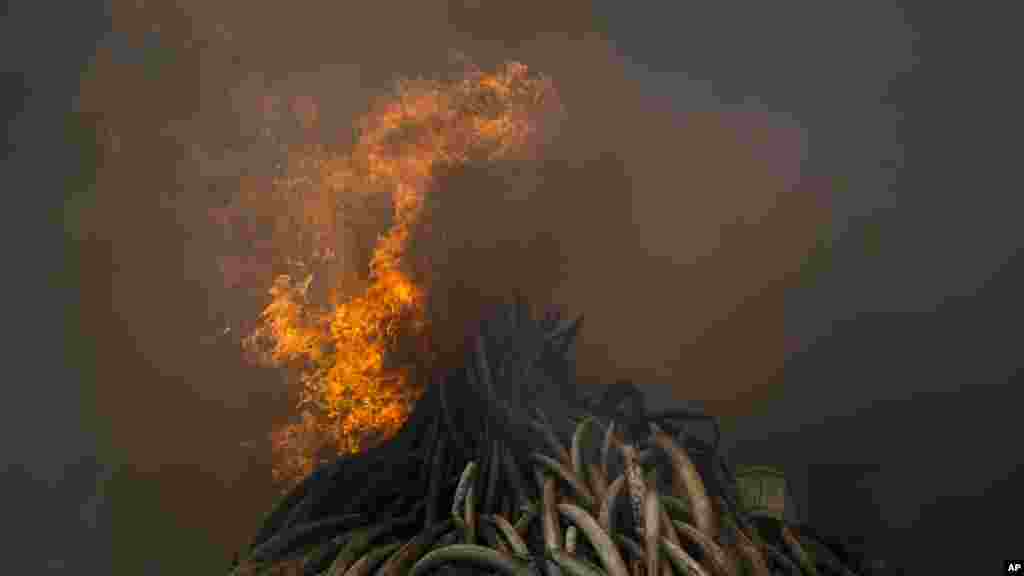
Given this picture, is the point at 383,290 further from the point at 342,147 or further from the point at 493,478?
the point at 493,478

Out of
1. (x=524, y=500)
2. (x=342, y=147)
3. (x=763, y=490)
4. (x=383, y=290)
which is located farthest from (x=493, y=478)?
(x=342, y=147)

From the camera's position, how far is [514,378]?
3.65m

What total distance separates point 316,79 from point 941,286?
4714 mm

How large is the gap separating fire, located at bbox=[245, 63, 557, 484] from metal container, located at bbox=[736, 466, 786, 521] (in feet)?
6.55

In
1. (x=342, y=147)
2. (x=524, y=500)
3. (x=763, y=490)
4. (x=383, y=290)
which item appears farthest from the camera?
(x=342, y=147)

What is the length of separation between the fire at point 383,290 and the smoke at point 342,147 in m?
0.21

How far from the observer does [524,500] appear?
292 centimetres

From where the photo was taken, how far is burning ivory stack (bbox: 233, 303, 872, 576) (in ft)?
8.27

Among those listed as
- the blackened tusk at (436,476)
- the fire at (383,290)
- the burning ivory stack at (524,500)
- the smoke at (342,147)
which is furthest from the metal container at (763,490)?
the fire at (383,290)

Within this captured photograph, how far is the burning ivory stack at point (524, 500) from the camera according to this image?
99.2 inches

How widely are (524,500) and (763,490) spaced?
179 cm

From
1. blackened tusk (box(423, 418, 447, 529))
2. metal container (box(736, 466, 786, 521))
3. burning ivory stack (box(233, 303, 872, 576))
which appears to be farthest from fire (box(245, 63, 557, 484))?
metal container (box(736, 466, 786, 521))

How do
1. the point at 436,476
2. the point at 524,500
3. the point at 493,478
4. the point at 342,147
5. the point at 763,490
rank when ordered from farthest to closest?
the point at 342,147, the point at 763,490, the point at 436,476, the point at 493,478, the point at 524,500

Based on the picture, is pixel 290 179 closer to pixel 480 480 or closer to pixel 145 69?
pixel 145 69
